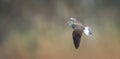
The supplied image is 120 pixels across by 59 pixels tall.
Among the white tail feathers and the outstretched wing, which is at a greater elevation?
the white tail feathers

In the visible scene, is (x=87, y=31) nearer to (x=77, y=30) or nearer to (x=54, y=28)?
(x=77, y=30)

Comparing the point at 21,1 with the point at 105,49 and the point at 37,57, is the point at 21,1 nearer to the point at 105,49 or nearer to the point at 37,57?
the point at 37,57

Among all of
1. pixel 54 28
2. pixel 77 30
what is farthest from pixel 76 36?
pixel 54 28

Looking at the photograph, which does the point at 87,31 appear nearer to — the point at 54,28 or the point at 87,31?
the point at 87,31

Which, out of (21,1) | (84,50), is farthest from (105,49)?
(21,1)
